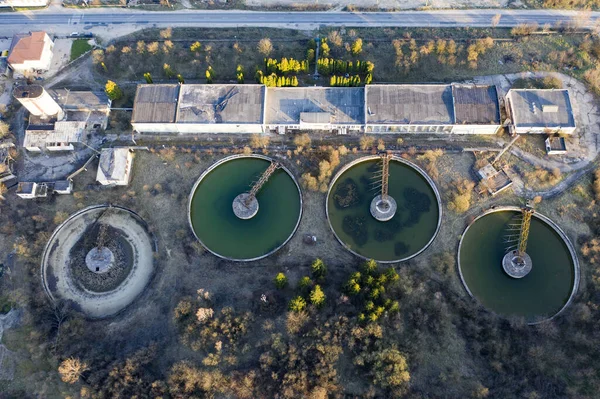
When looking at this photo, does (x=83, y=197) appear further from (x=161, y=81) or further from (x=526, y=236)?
(x=526, y=236)

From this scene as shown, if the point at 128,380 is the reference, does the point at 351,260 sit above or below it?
above

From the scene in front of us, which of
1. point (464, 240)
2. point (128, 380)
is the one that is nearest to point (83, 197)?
point (128, 380)

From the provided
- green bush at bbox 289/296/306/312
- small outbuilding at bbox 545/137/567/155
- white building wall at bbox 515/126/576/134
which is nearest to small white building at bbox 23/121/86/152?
green bush at bbox 289/296/306/312

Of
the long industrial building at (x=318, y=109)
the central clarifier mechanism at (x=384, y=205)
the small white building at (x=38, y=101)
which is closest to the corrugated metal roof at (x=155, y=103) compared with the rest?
the long industrial building at (x=318, y=109)

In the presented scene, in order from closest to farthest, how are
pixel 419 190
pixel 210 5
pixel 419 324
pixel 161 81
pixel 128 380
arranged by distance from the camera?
pixel 128 380 → pixel 419 324 → pixel 419 190 → pixel 161 81 → pixel 210 5

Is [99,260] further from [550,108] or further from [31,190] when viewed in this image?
[550,108]

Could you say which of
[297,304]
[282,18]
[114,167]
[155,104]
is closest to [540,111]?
[282,18]

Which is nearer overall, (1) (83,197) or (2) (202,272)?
(2) (202,272)
